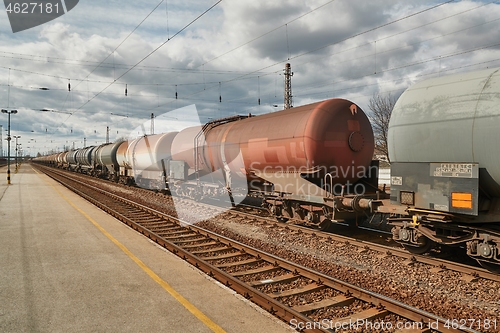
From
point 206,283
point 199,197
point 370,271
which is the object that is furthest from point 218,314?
point 199,197

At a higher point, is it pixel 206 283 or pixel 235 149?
pixel 235 149

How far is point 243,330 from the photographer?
4.77 m

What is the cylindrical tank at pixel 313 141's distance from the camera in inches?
383

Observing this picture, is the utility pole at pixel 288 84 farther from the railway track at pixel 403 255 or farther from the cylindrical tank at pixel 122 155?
the railway track at pixel 403 255

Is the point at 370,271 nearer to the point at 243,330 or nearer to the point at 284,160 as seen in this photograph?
the point at 243,330

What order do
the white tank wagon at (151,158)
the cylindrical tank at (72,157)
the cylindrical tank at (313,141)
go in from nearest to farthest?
the cylindrical tank at (313,141), the white tank wagon at (151,158), the cylindrical tank at (72,157)

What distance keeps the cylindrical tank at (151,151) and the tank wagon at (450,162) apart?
14.4 m

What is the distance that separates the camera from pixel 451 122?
6.62 meters

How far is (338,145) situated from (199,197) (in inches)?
373

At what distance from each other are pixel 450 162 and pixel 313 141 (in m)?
3.64

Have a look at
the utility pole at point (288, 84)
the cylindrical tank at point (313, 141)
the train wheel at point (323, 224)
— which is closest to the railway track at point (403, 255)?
the train wheel at point (323, 224)

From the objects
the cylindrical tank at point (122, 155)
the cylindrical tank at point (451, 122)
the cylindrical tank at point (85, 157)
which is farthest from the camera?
the cylindrical tank at point (85, 157)

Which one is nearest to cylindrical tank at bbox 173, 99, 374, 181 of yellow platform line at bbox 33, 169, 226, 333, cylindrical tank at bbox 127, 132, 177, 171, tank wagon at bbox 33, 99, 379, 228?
tank wagon at bbox 33, 99, 379, 228

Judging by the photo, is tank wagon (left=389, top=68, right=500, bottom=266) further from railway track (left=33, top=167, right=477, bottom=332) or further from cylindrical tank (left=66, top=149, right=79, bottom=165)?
cylindrical tank (left=66, top=149, right=79, bottom=165)
